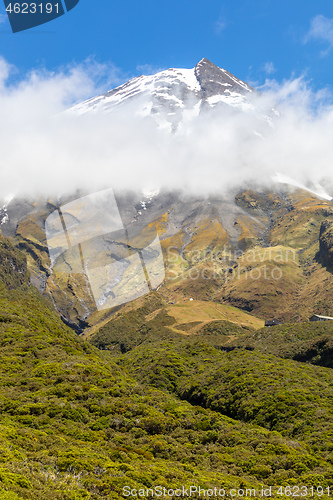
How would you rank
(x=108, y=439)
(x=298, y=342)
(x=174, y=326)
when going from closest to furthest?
(x=108, y=439)
(x=298, y=342)
(x=174, y=326)

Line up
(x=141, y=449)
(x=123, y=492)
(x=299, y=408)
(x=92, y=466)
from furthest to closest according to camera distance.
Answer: (x=299, y=408) → (x=141, y=449) → (x=92, y=466) → (x=123, y=492)

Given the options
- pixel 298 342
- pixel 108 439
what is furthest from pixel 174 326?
pixel 108 439

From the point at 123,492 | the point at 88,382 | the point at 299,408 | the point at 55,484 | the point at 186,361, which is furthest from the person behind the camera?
the point at 186,361

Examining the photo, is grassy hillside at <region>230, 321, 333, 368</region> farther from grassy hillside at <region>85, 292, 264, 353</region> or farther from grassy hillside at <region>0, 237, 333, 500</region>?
grassy hillside at <region>0, 237, 333, 500</region>

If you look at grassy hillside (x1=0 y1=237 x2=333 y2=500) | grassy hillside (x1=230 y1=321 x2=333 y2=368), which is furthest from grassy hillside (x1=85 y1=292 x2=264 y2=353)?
grassy hillside (x1=0 y1=237 x2=333 y2=500)

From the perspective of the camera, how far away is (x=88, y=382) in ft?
111

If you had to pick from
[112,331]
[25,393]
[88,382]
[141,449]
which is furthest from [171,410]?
[112,331]

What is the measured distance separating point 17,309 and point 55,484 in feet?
160

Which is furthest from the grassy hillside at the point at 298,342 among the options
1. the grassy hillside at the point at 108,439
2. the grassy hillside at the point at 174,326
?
the grassy hillside at the point at 108,439

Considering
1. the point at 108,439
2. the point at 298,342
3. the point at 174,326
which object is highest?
→ the point at 108,439

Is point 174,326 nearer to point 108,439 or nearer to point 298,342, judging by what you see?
point 298,342

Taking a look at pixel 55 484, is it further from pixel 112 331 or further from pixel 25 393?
pixel 112 331

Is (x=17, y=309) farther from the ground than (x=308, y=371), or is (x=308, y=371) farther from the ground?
(x=17, y=309)

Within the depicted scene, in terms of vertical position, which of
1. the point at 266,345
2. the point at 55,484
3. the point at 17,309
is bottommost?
the point at 266,345
